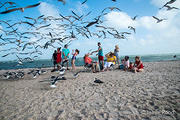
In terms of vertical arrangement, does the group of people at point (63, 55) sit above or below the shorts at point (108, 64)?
above

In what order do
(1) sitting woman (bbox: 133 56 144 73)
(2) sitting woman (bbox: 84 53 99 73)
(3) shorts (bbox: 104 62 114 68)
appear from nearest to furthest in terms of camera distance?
1. (1) sitting woman (bbox: 133 56 144 73)
2. (2) sitting woman (bbox: 84 53 99 73)
3. (3) shorts (bbox: 104 62 114 68)

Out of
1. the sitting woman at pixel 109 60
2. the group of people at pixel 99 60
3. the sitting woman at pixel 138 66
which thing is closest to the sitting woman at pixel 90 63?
the group of people at pixel 99 60

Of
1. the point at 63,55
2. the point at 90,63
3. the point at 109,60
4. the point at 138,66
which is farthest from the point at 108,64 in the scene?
the point at 63,55

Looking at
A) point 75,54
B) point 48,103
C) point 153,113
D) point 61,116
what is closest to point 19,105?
point 48,103

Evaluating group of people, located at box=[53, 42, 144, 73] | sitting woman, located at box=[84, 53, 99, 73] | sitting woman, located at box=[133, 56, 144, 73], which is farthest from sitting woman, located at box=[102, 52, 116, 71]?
sitting woman, located at box=[133, 56, 144, 73]

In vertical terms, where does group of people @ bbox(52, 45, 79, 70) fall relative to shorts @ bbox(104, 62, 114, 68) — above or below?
above

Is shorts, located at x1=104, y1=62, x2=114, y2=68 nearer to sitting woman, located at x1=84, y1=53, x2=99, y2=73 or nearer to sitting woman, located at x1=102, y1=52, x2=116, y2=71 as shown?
sitting woman, located at x1=102, y1=52, x2=116, y2=71

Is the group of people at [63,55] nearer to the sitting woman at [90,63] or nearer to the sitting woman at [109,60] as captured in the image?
the sitting woman at [90,63]

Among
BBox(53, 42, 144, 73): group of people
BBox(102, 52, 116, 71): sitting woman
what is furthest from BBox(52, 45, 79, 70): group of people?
BBox(102, 52, 116, 71): sitting woman

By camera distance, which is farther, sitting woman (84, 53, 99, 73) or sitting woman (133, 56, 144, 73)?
sitting woman (84, 53, 99, 73)

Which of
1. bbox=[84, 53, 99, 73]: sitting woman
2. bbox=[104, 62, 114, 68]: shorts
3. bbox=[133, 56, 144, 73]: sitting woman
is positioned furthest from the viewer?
bbox=[104, 62, 114, 68]: shorts

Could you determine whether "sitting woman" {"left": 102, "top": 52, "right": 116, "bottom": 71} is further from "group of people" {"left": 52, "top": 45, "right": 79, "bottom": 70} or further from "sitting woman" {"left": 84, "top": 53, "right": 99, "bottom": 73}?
"group of people" {"left": 52, "top": 45, "right": 79, "bottom": 70}

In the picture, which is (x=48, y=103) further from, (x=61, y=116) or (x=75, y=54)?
(x=75, y=54)

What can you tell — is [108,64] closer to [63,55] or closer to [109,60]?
[109,60]
